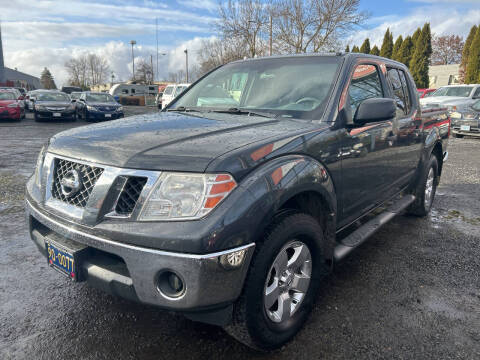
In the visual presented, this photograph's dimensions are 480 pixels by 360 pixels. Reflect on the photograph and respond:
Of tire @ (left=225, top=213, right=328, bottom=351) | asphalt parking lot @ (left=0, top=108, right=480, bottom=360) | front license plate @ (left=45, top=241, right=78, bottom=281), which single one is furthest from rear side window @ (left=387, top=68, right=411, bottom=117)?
front license plate @ (left=45, top=241, right=78, bottom=281)

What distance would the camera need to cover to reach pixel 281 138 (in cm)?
208

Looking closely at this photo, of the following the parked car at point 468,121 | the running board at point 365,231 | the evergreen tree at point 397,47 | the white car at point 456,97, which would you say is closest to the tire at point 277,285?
the running board at point 365,231

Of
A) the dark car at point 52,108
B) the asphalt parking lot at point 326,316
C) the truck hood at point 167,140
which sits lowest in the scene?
the asphalt parking lot at point 326,316

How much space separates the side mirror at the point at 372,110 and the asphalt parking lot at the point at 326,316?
1.31 meters

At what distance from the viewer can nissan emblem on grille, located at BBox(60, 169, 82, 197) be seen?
A: 1.93 meters

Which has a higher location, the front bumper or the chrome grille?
the chrome grille

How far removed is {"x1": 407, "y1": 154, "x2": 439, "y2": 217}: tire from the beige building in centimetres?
4626

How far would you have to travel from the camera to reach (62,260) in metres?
1.97

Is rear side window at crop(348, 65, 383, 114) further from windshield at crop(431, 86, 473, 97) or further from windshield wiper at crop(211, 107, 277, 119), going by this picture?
windshield at crop(431, 86, 473, 97)

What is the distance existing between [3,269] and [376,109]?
3.22m

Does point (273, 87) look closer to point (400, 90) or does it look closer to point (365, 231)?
point (365, 231)

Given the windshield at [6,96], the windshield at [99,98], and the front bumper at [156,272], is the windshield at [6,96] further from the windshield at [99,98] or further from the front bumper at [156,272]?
the front bumper at [156,272]

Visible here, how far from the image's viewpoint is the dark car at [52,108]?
1652cm

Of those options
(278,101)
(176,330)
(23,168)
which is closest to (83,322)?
(176,330)
